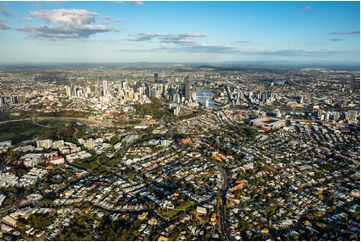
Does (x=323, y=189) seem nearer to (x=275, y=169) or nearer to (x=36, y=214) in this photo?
(x=275, y=169)

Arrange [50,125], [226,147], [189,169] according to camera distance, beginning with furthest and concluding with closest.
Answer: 1. [50,125]
2. [226,147]
3. [189,169]

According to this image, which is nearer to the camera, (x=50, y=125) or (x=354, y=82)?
(x=50, y=125)

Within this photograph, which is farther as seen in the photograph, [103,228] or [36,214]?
[36,214]

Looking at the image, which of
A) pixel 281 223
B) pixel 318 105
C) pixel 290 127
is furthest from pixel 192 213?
pixel 318 105

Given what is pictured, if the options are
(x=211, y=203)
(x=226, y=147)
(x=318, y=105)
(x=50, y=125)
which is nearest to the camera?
(x=211, y=203)

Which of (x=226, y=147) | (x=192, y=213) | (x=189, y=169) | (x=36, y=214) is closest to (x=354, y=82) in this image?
(x=226, y=147)

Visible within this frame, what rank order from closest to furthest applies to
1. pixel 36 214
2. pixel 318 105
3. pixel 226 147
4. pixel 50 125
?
pixel 36 214
pixel 226 147
pixel 50 125
pixel 318 105

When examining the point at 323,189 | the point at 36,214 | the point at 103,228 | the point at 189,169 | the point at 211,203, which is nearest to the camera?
the point at 103,228

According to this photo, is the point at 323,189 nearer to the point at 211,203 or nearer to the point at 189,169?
the point at 211,203
